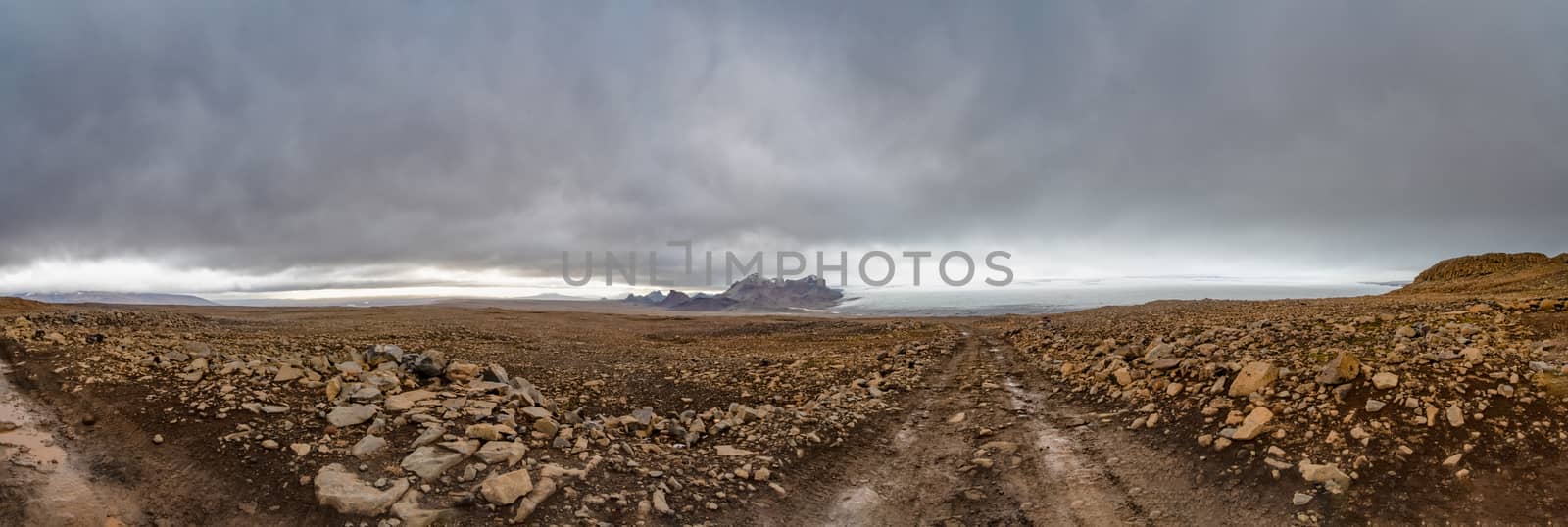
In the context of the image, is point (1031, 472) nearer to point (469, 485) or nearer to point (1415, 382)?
point (1415, 382)

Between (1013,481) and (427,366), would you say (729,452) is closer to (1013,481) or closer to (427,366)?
(1013,481)

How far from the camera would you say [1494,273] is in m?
41.5

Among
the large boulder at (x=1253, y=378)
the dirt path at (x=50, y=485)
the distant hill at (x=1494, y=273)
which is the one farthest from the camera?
the distant hill at (x=1494, y=273)

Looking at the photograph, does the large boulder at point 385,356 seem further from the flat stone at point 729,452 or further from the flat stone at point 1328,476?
the flat stone at point 1328,476

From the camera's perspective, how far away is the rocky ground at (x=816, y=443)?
646 cm

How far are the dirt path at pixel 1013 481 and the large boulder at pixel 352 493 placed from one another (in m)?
4.14

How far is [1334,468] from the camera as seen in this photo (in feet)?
22.5

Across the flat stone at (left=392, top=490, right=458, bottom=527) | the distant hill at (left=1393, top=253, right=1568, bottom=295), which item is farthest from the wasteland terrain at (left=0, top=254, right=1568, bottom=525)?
the distant hill at (left=1393, top=253, right=1568, bottom=295)

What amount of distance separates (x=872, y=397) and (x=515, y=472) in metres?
8.65

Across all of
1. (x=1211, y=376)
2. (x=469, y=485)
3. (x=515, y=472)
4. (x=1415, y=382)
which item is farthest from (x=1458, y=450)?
(x=469, y=485)

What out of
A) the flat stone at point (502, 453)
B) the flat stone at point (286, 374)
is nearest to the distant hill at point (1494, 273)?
the flat stone at point (502, 453)

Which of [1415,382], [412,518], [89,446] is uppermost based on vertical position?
[1415,382]

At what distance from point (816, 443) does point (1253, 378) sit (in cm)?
731

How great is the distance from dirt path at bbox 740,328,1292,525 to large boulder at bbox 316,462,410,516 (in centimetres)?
414
